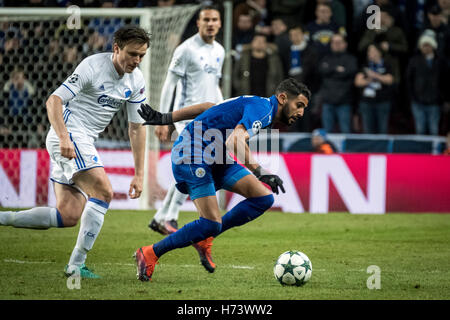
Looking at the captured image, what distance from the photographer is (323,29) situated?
14.0 meters

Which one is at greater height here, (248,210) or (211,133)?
(211,133)

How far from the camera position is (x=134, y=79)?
663 centimetres

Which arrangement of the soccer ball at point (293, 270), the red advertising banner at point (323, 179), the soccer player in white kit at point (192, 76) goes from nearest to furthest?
the soccer ball at point (293, 270) < the soccer player in white kit at point (192, 76) < the red advertising banner at point (323, 179)

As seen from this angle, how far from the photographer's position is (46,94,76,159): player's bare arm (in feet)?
18.8

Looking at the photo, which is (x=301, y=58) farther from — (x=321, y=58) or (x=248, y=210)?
(x=248, y=210)

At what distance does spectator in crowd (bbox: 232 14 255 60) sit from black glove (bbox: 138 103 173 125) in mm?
7692

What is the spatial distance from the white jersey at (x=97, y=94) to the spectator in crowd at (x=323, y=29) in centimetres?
770

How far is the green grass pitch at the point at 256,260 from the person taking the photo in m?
5.74

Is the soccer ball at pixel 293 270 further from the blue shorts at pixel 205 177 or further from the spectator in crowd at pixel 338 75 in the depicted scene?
the spectator in crowd at pixel 338 75

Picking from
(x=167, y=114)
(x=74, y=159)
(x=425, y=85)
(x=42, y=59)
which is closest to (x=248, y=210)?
(x=167, y=114)

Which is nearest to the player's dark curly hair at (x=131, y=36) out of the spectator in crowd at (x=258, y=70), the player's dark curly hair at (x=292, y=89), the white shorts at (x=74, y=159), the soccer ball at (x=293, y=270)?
the white shorts at (x=74, y=159)

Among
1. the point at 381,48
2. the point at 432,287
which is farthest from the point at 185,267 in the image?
the point at 381,48

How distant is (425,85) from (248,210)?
8.22 meters

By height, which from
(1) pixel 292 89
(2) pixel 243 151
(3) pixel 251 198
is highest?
(1) pixel 292 89
